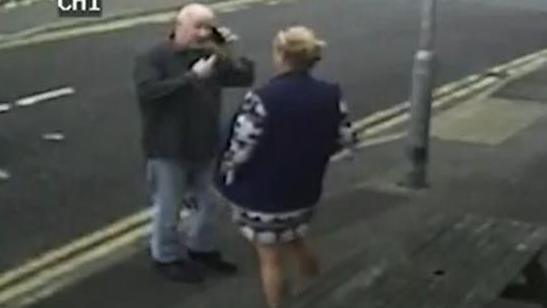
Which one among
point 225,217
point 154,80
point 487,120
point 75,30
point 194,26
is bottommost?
point 75,30

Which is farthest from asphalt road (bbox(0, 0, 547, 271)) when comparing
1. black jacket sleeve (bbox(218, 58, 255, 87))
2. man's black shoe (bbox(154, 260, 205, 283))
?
black jacket sleeve (bbox(218, 58, 255, 87))

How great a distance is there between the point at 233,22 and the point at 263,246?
16283 millimetres

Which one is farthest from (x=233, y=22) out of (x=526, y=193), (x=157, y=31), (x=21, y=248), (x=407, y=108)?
(x=21, y=248)

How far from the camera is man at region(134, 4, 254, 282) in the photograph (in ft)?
24.2

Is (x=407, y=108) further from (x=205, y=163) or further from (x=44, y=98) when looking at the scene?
(x=205, y=163)

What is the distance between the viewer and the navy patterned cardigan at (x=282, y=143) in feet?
21.3

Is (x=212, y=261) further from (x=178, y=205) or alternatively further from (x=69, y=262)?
(x=69, y=262)

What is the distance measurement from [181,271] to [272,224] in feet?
4.80

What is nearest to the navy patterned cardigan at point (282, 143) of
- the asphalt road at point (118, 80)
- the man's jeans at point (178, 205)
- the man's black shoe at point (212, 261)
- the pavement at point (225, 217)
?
the pavement at point (225, 217)

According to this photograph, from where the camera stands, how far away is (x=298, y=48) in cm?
647

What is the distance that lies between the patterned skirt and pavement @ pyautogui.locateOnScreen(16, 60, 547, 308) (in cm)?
40

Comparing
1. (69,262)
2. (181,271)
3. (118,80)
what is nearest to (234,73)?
(181,271)

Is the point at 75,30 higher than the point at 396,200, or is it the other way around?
the point at 396,200

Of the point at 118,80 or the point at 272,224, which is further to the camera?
the point at 118,80
